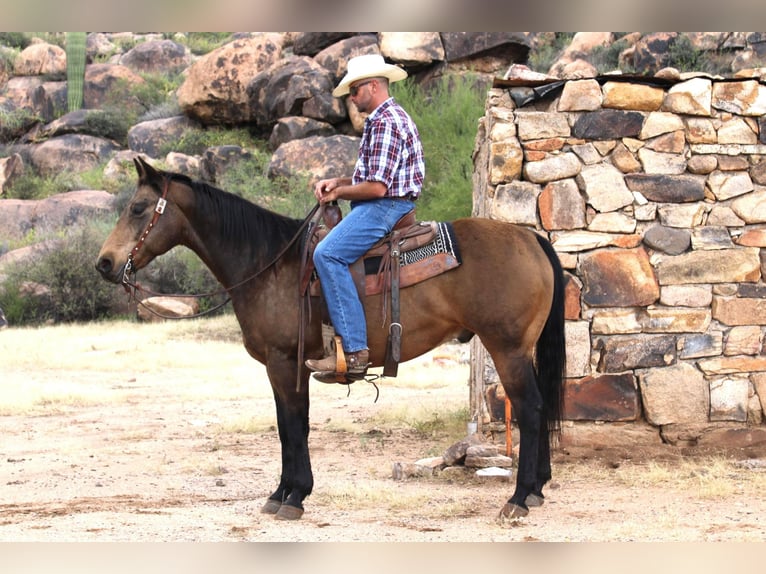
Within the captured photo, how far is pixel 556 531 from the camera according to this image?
17.2ft

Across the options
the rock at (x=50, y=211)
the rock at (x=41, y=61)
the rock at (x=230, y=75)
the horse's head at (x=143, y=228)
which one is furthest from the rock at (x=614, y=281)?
the rock at (x=41, y=61)

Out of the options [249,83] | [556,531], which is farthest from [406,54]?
[556,531]

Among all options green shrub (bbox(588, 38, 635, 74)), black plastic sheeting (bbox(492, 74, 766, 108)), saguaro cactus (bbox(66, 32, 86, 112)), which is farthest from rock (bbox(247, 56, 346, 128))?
black plastic sheeting (bbox(492, 74, 766, 108))

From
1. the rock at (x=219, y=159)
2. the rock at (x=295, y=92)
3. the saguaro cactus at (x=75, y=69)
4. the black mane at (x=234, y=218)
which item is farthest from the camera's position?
the saguaro cactus at (x=75, y=69)

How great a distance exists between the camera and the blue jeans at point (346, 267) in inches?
220

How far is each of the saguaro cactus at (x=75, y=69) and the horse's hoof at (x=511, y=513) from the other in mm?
33853

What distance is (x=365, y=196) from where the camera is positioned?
5.62 metres

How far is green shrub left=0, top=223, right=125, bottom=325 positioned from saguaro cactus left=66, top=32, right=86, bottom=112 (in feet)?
59.0

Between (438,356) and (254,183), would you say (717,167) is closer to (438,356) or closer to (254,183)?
(438,356)

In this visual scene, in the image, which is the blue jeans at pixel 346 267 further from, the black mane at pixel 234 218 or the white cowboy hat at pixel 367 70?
the white cowboy hat at pixel 367 70

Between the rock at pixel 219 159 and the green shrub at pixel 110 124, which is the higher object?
the green shrub at pixel 110 124

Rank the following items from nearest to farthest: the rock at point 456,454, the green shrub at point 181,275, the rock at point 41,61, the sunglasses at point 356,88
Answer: the sunglasses at point 356,88
the rock at point 456,454
the green shrub at point 181,275
the rock at point 41,61

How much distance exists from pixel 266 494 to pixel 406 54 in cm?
2207

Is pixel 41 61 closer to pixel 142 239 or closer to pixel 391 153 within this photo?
pixel 142 239
